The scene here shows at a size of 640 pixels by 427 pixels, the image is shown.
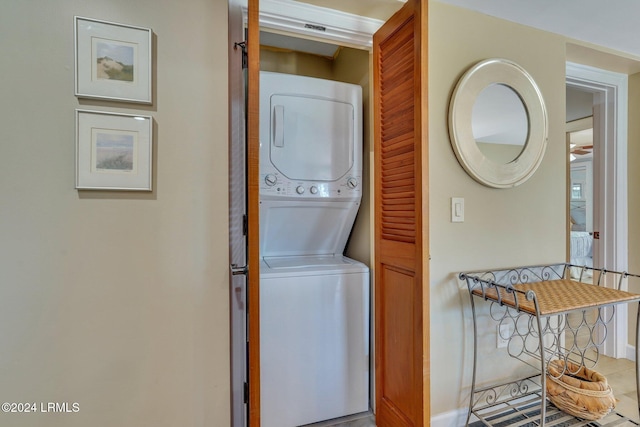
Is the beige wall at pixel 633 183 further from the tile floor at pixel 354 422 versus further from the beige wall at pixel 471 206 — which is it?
the tile floor at pixel 354 422

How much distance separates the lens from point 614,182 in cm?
228

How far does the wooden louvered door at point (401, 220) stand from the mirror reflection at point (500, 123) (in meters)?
0.58

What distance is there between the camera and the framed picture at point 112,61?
44.0 inches

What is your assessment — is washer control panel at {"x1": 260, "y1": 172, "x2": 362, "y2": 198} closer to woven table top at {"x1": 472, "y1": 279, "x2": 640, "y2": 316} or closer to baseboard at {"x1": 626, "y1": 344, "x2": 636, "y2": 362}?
woven table top at {"x1": 472, "y1": 279, "x2": 640, "y2": 316}

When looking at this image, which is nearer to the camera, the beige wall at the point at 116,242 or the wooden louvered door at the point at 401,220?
the beige wall at the point at 116,242

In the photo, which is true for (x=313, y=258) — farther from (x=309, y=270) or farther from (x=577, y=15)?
(x=577, y=15)

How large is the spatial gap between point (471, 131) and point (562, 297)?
0.99m

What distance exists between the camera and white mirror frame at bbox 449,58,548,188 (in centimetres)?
160

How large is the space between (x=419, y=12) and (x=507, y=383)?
2075 mm

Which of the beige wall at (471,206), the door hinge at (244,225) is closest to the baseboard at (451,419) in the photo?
the beige wall at (471,206)

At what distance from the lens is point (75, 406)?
1133 mm

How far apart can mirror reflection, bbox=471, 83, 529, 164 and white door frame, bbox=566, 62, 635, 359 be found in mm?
1043

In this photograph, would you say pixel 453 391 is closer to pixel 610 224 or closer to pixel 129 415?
pixel 129 415

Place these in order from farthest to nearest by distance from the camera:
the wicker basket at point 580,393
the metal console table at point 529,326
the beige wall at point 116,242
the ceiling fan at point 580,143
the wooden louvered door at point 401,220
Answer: the ceiling fan at point 580,143
the wicker basket at point 580,393
the metal console table at point 529,326
the wooden louvered door at point 401,220
the beige wall at point 116,242
